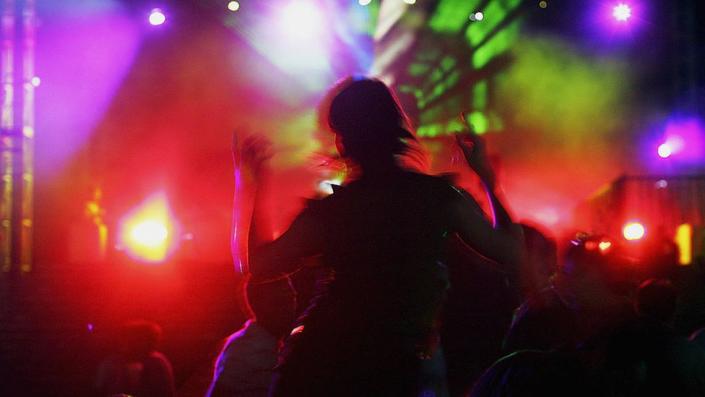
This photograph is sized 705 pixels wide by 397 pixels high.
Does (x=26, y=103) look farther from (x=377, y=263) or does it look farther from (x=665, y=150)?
(x=665, y=150)

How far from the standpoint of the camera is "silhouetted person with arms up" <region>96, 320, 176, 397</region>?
508 centimetres

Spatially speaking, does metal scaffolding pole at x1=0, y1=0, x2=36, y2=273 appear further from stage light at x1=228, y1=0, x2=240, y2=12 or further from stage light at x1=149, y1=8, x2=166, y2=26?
stage light at x1=228, y1=0, x2=240, y2=12

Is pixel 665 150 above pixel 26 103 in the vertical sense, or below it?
above

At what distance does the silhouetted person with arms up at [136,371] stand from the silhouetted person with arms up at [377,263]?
386cm

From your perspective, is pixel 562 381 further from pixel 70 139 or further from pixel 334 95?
pixel 70 139

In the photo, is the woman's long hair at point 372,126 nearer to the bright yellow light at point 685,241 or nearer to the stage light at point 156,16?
the bright yellow light at point 685,241

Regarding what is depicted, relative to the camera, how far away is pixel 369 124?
5.39 ft

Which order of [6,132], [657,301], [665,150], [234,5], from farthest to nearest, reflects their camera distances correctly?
[234,5] < [665,150] < [6,132] < [657,301]

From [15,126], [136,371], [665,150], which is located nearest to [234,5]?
[15,126]

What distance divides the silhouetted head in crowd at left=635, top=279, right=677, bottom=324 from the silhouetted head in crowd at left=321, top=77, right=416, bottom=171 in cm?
221

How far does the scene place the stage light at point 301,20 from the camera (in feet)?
39.3

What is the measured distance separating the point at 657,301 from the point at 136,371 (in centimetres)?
358

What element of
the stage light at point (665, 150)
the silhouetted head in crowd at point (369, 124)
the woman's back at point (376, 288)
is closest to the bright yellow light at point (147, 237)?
the stage light at point (665, 150)

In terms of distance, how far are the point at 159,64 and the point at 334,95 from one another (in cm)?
1308
